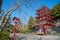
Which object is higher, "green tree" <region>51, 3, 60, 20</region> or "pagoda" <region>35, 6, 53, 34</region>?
"green tree" <region>51, 3, 60, 20</region>

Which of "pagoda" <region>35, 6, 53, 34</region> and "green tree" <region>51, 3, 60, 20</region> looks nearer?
"pagoda" <region>35, 6, 53, 34</region>

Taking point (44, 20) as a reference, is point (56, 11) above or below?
above

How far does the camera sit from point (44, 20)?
51156 millimetres

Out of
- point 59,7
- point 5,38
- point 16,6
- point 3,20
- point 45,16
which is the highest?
point 59,7

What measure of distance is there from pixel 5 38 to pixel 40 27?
122 feet

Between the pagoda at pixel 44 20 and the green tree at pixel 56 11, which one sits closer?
the pagoda at pixel 44 20

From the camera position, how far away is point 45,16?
50.2 meters

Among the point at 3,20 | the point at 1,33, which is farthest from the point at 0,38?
the point at 3,20

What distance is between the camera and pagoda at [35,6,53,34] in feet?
162

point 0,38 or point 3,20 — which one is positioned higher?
point 3,20

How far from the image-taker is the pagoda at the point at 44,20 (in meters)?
49.3

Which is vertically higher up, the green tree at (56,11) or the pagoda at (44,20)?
the green tree at (56,11)

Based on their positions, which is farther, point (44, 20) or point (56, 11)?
point (56, 11)

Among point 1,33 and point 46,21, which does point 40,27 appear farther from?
point 1,33
